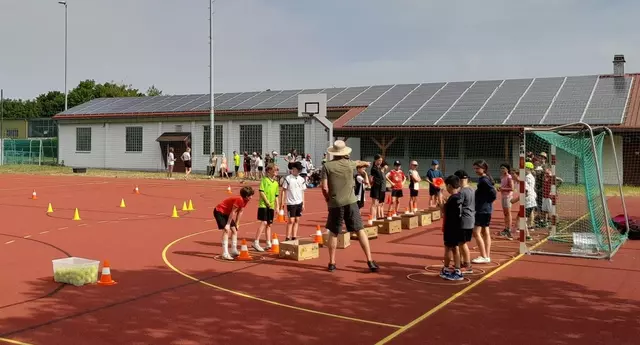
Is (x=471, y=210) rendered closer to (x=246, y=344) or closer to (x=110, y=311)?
(x=246, y=344)

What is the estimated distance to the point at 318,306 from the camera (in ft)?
24.5

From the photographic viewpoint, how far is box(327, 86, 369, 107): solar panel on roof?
4006 cm

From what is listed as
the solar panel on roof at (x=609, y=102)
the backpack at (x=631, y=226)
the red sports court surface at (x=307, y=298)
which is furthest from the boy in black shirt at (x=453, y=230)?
the solar panel on roof at (x=609, y=102)

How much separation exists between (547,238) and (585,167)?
176 centimetres

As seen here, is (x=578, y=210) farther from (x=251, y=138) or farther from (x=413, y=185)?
(x=251, y=138)

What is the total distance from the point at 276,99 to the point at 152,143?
1006cm

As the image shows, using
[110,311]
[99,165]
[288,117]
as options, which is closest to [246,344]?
[110,311]

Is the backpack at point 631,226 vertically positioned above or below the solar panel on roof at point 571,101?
below

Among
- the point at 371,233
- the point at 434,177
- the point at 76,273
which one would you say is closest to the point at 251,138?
the point at 434,177

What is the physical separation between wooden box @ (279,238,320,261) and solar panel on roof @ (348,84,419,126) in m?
24.8

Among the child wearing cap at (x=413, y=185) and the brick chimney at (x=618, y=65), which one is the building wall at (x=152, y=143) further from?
the child wearing cap at (x=413, y=185)

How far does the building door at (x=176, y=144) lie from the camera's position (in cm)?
4325

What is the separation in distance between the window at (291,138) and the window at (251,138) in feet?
5.88

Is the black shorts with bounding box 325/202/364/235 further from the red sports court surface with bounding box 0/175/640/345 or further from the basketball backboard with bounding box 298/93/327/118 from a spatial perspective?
the basketball backboard with bounding box 298/93/327/118
